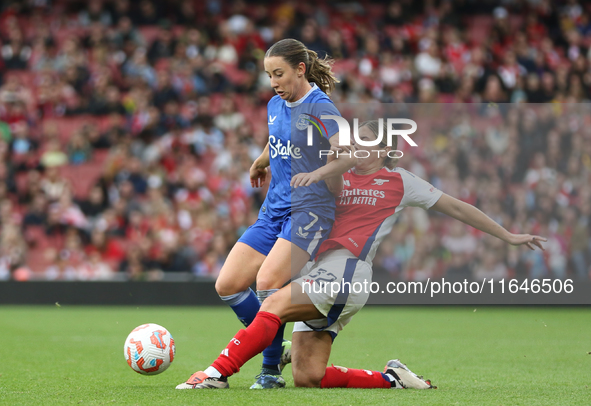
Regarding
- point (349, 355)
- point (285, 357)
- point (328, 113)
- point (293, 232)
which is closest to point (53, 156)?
point (349, 355)

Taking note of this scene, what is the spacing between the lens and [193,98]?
15.4 m

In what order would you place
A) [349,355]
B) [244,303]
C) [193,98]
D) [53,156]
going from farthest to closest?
[193,98]
[53,156]
[349,355]
[244,303]

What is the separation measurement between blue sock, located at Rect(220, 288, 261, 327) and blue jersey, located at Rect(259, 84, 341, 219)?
575 millimetres

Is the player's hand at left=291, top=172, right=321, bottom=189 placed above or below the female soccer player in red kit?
above

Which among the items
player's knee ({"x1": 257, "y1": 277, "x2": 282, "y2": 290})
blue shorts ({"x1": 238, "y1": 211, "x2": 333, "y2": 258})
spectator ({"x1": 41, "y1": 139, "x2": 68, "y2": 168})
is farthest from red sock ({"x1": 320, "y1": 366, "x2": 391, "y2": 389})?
spectator ({"x1": 41, "y1": 139, "x2": 68, "y2": 168})

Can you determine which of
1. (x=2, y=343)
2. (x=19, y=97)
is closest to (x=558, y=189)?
(x=2, y=343)

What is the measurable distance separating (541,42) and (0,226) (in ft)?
38.6

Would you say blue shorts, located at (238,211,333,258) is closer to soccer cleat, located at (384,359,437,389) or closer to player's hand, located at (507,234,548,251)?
soccer cleat, located at (384,359,437,389)

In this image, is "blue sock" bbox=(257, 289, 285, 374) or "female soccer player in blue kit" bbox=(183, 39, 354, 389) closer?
"female soccer player in blue kit" bbox=(183, 39, 354, 389)

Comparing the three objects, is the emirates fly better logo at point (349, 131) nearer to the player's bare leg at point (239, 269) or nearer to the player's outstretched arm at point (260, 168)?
the player's outstretched arm at point (260, 168)

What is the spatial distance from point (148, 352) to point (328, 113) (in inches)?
74.8

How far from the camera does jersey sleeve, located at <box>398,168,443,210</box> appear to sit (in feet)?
16.6

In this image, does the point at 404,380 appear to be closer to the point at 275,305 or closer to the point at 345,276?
the point at 345,276

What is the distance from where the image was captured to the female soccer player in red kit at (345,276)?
15.2 ft
